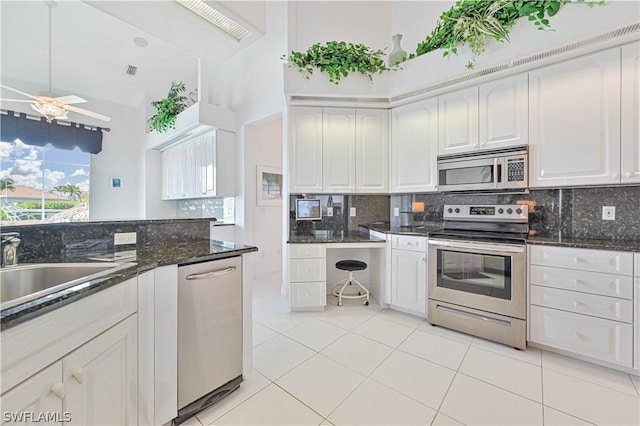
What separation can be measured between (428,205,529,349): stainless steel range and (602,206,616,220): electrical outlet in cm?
51

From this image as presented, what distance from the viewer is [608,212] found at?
7.20 feet

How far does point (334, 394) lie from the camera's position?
1647 mm

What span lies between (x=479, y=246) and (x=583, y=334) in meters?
0.87

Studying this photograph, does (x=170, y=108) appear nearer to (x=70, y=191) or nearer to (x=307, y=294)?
(x=70, y=191)

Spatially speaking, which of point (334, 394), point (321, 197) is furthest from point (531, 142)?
point (334, 394)

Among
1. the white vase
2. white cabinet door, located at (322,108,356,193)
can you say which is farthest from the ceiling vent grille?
white cabinet door, located at (322,108,356,193)

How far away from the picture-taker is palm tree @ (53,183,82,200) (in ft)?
16.0

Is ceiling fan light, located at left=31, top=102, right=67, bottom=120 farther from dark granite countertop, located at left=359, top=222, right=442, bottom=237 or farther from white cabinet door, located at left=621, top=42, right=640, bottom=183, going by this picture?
white cabinet door, located at left=621, top=42, right=640, bottom=183

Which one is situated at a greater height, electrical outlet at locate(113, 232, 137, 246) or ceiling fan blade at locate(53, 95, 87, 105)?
ceiling fan blade at locate(53, 95, 87, 105)

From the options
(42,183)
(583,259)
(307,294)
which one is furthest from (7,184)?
(583,259)

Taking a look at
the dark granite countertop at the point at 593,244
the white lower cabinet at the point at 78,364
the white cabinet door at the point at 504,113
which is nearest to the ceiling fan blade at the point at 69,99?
the white lower cabinet at the point at 78,364

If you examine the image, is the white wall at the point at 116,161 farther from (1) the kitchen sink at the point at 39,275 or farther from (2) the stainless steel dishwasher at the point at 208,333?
(2) the stainless steel dishwasher at the point at 208,333

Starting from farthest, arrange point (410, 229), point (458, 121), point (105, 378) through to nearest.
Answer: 1. point (410, 229)
2. point (458, 121)
3. point (105, 378)

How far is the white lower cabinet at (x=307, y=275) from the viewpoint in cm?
285
